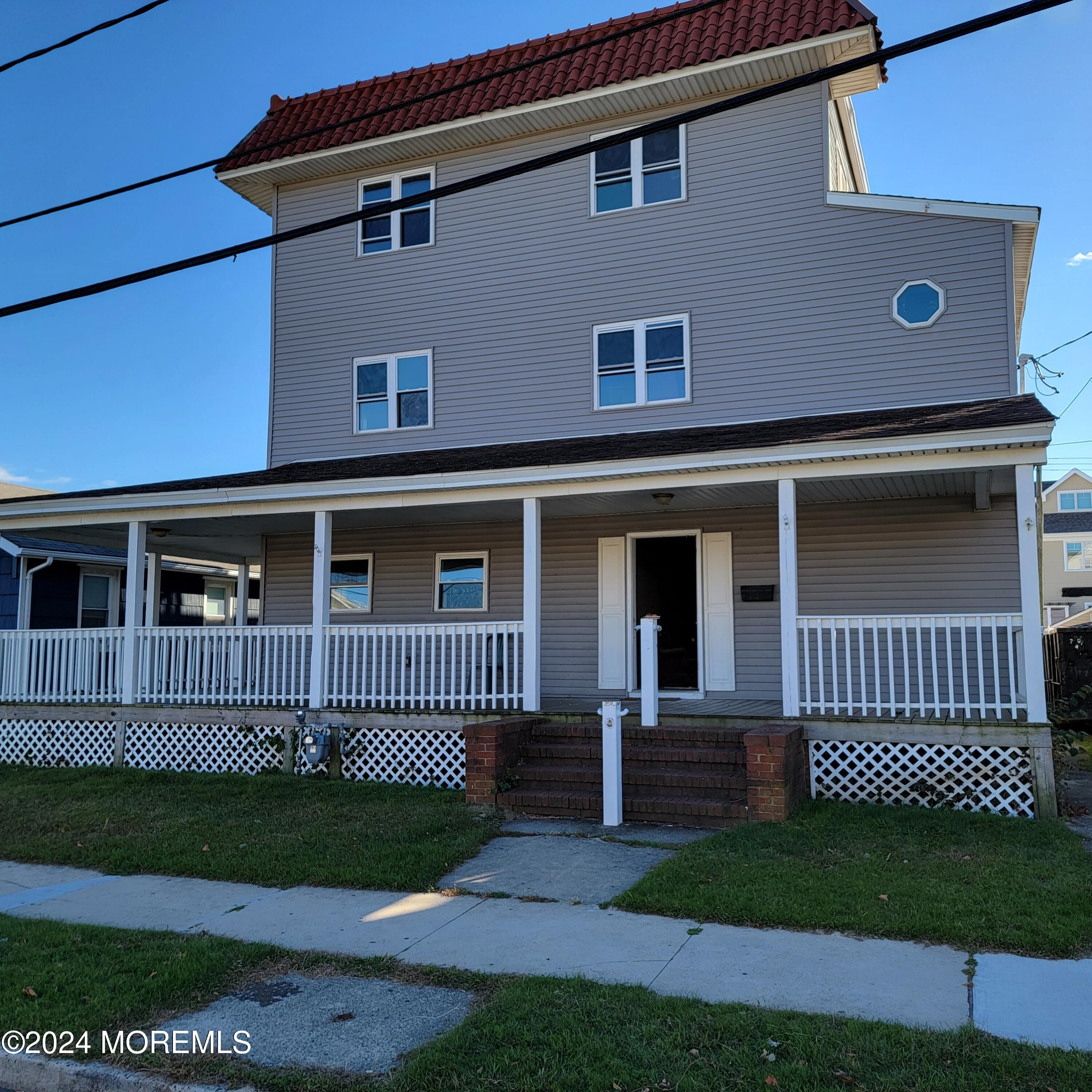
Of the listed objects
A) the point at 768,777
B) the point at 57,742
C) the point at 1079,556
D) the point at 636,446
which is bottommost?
the point at 57,742

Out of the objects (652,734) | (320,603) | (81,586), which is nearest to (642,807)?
(652,734)

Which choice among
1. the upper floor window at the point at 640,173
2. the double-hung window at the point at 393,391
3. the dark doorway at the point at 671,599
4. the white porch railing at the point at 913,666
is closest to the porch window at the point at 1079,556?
the dark doorway at the point at 671,599

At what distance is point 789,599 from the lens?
9469 millimetres

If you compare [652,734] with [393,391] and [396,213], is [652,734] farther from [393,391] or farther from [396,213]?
[396,213]

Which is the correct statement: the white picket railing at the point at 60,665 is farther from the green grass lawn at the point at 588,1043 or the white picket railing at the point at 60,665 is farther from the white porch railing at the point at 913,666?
the white porch railing at the point at 913,666

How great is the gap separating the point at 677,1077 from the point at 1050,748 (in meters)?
6.21

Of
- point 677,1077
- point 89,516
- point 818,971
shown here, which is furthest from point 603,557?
point 677,1077

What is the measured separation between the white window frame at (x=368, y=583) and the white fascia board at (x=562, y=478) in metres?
2.53

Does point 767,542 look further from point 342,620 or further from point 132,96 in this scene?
point 132,96

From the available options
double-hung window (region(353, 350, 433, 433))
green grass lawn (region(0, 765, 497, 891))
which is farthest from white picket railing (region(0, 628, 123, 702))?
double-hung window (region(353, 350, 433, 433))

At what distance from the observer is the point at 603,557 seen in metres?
13.0

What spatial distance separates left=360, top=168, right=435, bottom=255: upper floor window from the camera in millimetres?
14664

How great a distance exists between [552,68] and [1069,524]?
38185 mm

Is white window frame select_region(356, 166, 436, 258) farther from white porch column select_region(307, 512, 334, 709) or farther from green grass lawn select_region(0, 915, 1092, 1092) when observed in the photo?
green grass lawn select_region(0, 915, 1092, 1092)
